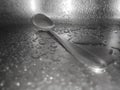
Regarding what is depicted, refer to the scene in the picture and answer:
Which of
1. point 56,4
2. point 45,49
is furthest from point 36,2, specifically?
point 45,49

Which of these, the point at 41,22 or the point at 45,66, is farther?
the point at 41,22

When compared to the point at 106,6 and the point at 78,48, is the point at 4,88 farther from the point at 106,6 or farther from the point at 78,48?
the point at 106,6

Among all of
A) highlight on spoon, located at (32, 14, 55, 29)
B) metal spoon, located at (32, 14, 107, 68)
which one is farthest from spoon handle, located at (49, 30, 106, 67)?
highlight on spoon, located at (32, 14, 55, 29)

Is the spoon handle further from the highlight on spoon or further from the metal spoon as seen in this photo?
the highlight on spoon

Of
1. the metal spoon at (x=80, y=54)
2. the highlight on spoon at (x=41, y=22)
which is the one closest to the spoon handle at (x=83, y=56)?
the metal spoon at (x=80, y=54)

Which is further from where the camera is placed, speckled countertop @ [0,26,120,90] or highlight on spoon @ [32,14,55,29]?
highlight on spoon @ [32,14,55,29]

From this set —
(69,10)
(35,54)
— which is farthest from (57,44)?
(69,10)

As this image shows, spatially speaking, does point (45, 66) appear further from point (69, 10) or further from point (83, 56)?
point (69, 10)

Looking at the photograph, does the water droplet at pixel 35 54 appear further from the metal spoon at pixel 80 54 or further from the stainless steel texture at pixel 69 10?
the stainless steel texture at pixel 69 10
